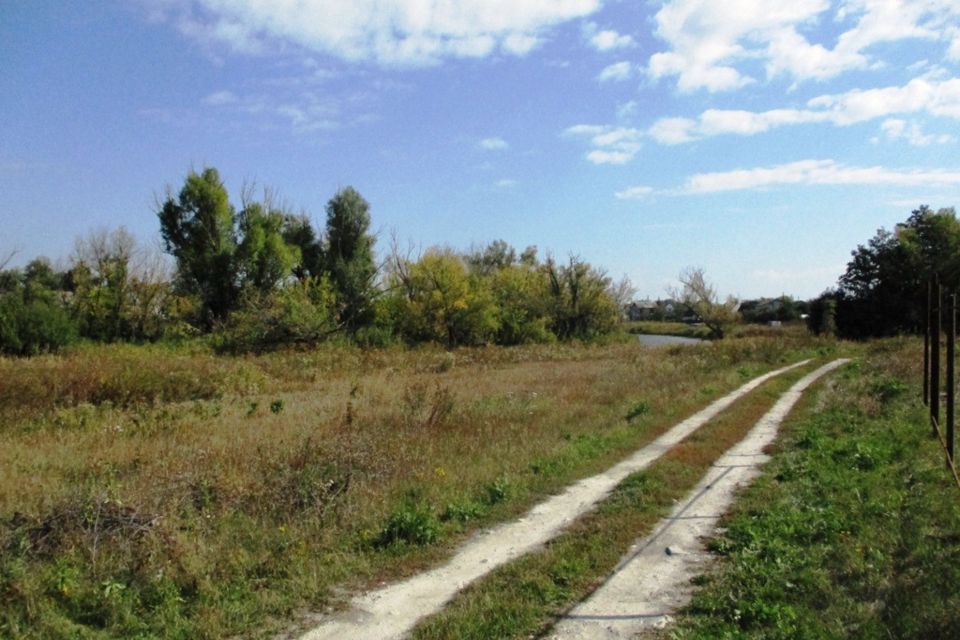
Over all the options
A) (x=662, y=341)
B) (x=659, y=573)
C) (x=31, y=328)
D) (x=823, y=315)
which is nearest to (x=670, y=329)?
(x=662, y=341)

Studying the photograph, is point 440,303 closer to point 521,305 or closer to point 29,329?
point 521,305

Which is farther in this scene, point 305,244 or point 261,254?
point 305,244

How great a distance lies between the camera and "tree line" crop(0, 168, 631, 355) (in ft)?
140

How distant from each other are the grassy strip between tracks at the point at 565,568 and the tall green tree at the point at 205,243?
1704 inches

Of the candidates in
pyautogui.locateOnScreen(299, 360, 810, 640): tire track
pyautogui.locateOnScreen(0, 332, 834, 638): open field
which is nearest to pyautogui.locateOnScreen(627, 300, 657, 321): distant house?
pyautogui.locateOnScreen(0, 332, 834, 638): open field

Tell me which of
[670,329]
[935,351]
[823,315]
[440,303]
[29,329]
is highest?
[440,303]

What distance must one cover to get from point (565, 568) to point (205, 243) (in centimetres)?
4702

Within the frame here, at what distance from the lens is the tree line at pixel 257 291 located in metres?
42.8

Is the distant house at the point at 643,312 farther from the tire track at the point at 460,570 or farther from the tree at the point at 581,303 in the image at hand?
the tire track at the point at 460,570

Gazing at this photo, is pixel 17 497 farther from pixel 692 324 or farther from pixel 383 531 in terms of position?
pixel 692 324

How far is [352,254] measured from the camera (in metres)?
54.3

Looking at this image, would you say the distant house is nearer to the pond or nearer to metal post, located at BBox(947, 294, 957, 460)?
the pond

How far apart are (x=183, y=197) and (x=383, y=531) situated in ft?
153

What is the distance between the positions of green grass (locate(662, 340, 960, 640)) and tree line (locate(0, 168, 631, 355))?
119 ft
